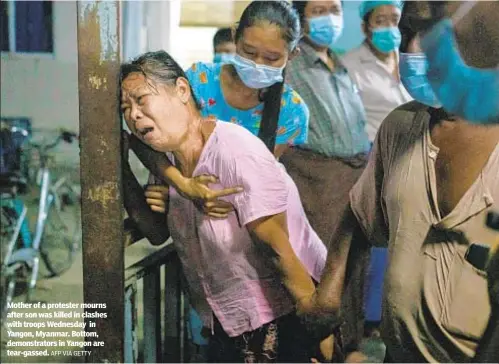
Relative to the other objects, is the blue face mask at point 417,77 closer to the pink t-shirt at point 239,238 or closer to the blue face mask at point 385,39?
the blue face mask at point 385,39

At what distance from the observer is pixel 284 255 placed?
Result: 1.65 meters

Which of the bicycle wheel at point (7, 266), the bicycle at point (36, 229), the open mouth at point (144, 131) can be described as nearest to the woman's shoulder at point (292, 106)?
the open mouth at point (144, 131)

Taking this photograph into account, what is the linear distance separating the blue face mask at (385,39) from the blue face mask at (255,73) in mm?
308

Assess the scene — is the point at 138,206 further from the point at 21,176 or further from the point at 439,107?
the point at 21,176

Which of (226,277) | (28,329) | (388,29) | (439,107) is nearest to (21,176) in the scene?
(28,329)

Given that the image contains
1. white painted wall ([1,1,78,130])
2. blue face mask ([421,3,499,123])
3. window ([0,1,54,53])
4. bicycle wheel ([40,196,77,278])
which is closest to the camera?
blue face mask ([421,3,499,123])

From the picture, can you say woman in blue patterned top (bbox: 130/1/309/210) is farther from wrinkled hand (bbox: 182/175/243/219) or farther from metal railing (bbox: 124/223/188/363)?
metal railing (bbox: 124/223/188/363)

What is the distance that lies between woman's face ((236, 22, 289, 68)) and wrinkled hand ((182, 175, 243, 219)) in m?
0.36

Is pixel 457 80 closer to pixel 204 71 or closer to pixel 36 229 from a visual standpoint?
pixel 204 71

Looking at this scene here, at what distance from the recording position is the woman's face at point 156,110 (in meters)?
1.60

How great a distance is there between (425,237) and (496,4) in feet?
1.85

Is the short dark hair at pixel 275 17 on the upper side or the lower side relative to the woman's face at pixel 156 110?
upper

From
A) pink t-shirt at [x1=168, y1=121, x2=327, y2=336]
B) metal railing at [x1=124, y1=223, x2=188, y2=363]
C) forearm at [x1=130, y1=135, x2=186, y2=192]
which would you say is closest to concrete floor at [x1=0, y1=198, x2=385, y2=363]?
metal railing at [x1=124, y1=223, x2=188, y2=363]

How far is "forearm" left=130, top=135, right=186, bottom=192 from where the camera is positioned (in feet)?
5.46
